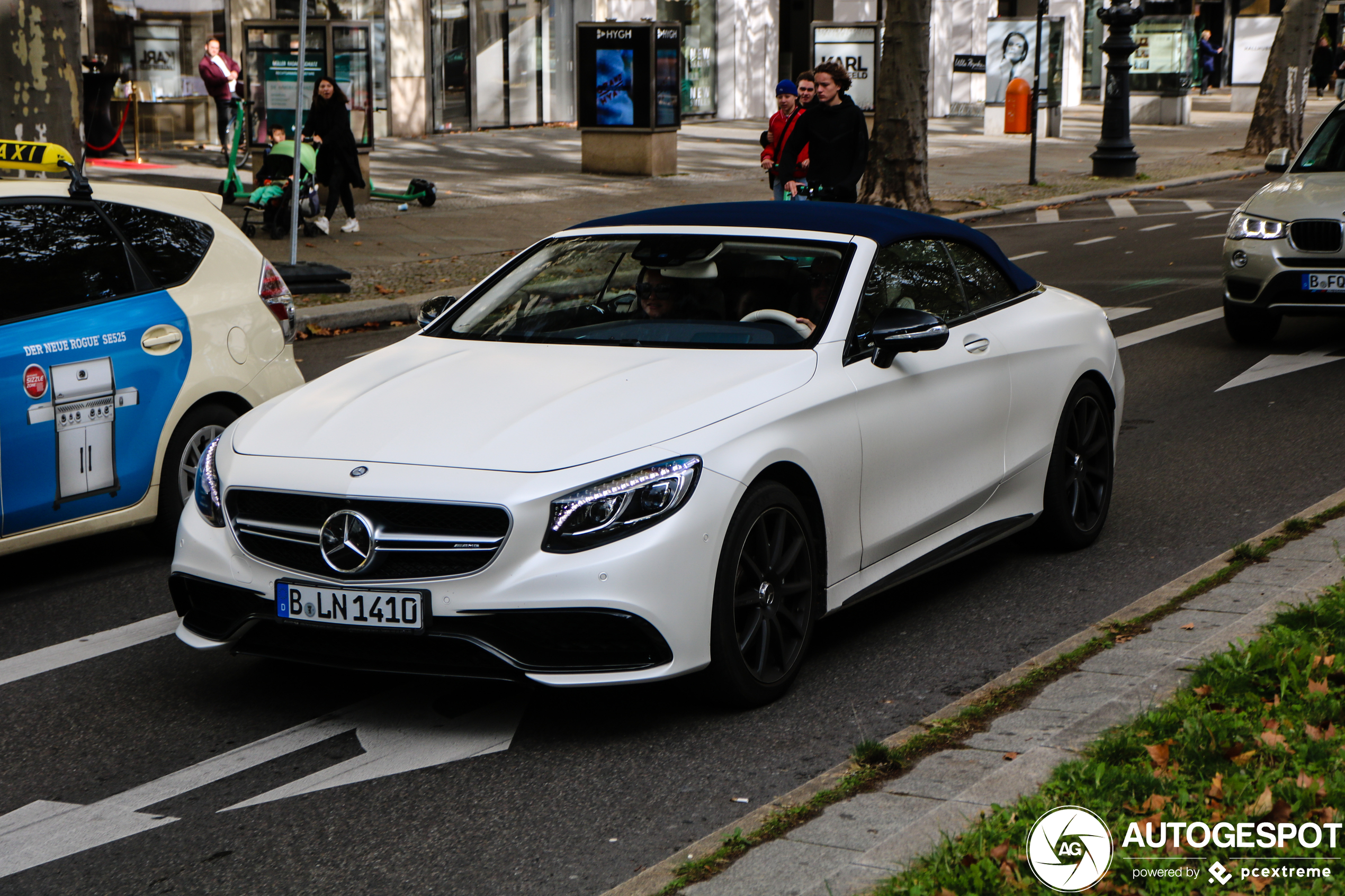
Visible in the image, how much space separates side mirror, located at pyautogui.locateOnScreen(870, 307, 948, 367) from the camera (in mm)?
5504

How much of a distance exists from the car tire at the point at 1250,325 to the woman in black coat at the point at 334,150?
9936 millimetres

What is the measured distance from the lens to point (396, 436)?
15.8 ft

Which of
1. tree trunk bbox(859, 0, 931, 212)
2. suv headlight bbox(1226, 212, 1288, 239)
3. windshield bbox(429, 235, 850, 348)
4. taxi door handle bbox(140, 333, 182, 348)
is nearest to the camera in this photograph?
windshield bbox(429, 235, 850, 348)

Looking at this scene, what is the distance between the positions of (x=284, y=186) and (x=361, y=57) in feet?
13.0

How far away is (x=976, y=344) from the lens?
6.16 m

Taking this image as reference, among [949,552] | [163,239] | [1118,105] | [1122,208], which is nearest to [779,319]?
[949,552]

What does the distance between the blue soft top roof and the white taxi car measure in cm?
162

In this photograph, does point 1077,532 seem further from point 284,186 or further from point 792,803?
point 284,186

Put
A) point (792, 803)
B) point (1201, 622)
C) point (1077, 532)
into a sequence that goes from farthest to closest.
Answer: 1. point (1077, 532)
2. point (1201, 622)
3. point (792, 803)

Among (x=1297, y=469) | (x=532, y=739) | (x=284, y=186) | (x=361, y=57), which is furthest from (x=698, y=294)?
(x=361, y=57)

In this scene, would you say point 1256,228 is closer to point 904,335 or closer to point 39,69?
point 904,335

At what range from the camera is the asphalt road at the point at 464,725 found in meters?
4.03

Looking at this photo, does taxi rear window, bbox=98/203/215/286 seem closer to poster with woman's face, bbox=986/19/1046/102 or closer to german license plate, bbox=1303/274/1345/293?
german license plate, bbox=1303/274/1345/293

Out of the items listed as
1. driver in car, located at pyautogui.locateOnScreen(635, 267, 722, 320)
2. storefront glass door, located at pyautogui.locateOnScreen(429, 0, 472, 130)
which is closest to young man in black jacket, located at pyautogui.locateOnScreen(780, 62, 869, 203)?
driver in car, located at pyautogui.locateOnScreen(635, 267, 722, 320)
